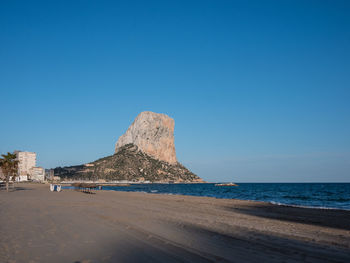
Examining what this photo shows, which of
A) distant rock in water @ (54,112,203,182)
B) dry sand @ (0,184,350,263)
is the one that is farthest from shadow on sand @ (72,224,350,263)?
distant rock in water @ (54,112,203,182)

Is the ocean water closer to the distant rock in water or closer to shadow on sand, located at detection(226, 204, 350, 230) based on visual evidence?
shadow on sand, located at detection(226, 204, 350, 230)

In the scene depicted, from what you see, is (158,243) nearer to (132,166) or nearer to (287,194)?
(287,194)

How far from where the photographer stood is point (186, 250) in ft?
25.6

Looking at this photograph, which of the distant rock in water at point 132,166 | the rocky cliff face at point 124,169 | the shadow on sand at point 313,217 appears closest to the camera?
the shadow on sand at point 313,217

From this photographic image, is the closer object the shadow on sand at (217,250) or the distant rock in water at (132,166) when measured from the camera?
the shadow on sand at (217,250)

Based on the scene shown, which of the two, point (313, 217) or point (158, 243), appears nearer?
point (158, 243)

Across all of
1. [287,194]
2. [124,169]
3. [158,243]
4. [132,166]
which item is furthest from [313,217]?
[132,166]

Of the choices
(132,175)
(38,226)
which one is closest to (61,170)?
(132,175)

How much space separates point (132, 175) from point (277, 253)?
550ft

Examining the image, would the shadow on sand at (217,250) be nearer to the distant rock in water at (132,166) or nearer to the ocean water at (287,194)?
the ocean water at (287,194)

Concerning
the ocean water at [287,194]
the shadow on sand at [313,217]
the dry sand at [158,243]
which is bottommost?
the ocean water at [287,194]

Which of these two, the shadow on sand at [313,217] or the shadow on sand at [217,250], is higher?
the shadow on sand at [217,250]

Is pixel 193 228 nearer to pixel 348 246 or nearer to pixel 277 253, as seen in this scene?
pixel 277 253

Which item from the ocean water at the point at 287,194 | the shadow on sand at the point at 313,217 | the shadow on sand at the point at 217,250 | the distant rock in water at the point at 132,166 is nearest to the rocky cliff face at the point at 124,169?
the distant rock in water at the point at 132,166
